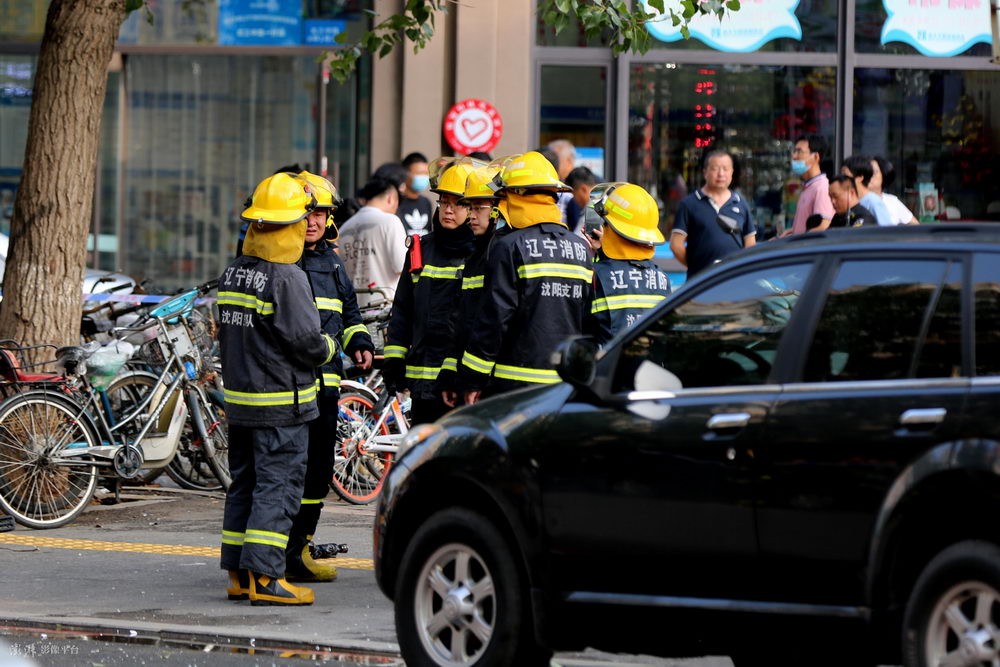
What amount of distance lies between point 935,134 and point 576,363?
1187 cm

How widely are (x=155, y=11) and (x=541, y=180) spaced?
Answer: 33.7 feet

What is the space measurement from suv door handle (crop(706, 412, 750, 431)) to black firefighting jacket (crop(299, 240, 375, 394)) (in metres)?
3.15

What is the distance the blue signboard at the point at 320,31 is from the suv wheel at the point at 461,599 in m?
11.5

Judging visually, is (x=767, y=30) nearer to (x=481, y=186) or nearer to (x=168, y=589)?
(x=481, y=186)

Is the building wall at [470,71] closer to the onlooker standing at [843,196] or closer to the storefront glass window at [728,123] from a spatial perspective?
the storefront glass window at [728,123]

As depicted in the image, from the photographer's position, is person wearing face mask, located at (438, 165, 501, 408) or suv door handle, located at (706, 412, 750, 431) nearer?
suv door handle, located at (706, 412, 750, 431)

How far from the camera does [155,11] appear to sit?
56.2ft

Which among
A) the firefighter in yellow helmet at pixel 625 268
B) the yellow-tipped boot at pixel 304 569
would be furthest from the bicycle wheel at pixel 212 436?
the firefighter in yellow helmet at pixel 625 268

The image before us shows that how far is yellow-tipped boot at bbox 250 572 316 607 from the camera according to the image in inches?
304

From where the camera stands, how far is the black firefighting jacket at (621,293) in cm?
765

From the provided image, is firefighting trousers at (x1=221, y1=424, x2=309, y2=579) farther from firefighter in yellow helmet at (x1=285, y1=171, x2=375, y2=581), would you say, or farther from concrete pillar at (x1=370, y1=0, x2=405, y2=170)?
concrete pillar at (x1=370, y1=0, x2=405, y2=170)

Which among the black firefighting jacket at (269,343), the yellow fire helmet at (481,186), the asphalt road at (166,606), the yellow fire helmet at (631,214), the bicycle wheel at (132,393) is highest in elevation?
the yellow fire helmet at (481,186)

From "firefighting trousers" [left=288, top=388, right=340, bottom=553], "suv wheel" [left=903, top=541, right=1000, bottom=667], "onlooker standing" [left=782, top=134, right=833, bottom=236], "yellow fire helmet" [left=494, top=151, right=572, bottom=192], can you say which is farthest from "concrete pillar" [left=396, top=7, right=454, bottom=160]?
"suv wheel" [left=903, top=541, right=1000, bottom=667]

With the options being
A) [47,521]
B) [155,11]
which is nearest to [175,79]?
[155,11]
